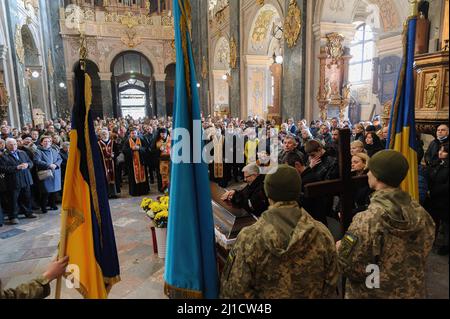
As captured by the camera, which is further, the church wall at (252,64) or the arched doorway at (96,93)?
the arched doorway at (96,93)

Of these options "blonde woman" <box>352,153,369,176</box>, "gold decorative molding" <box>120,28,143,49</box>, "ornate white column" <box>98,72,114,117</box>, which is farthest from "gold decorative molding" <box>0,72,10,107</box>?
"gold decorative molding" <box>120,28,143,49</box>

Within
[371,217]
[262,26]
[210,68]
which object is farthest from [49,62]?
[371,217]

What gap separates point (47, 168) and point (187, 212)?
18.0 feet

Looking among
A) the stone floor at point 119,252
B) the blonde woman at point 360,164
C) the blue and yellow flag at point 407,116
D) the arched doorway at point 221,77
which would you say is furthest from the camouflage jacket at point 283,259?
the arched doorway at point 221,77

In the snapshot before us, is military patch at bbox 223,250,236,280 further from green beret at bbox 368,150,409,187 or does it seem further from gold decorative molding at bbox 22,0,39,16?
gold decorative molding at bbox 22,0,39,16

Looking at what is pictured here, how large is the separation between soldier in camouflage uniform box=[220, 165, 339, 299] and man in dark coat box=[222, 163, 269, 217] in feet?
5.39

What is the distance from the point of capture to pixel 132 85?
2584 centimetres

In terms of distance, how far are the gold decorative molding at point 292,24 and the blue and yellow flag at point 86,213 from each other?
903 cm

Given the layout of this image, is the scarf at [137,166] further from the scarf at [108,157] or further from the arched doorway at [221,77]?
the arched doorway at [221,77]

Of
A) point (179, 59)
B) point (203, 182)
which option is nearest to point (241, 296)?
point (203, 182)

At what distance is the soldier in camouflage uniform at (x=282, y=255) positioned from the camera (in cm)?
157

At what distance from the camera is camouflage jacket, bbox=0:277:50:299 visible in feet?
5.64

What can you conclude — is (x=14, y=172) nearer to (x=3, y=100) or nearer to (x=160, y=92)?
(x=3, y=100)

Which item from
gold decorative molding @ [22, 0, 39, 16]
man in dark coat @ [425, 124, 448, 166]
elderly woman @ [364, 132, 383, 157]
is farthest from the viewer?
gold decorative molding @ [22, 0, 39, 16]
